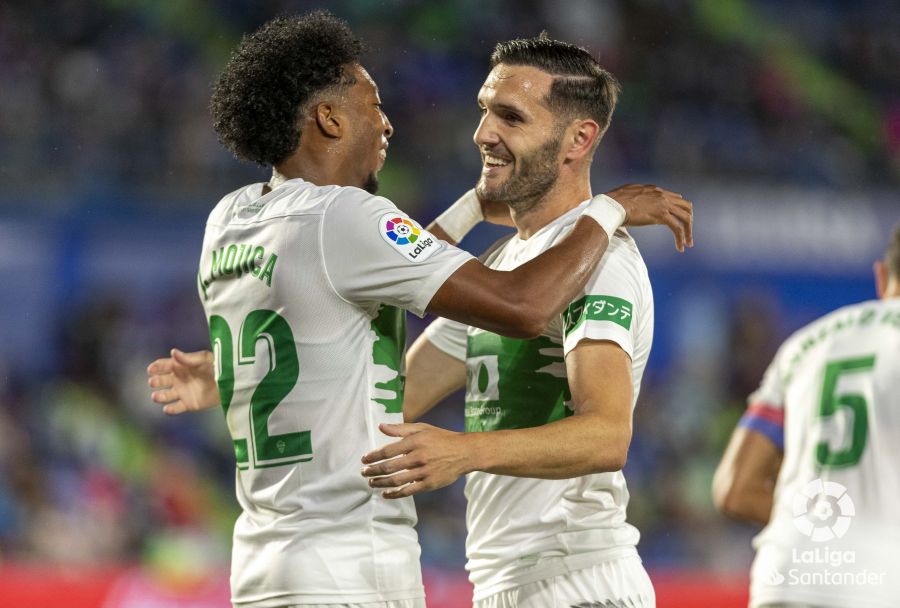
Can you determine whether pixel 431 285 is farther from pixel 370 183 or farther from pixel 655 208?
pixel 655 208

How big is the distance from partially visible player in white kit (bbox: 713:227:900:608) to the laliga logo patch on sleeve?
1.27 m

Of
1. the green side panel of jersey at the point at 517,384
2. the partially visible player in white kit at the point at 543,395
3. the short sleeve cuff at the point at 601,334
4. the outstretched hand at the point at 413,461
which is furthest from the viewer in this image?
the green side panel of jersey at the point at 517,384

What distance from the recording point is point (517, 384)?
317cm

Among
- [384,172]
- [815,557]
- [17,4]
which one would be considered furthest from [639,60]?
[815,557]

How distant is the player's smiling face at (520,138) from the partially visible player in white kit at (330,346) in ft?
1.40

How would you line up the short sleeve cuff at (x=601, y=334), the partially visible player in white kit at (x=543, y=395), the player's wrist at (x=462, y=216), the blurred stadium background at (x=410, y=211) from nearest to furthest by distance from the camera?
1. the partially visible player in white kit at (x=543, y=395)
2. the short sleeve cuff at (x=601, y=334)
3. the player's wrist at (x=462, y=216)
4. the blurred stadium background at (x=410, y=211)

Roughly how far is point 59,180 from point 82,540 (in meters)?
2.58

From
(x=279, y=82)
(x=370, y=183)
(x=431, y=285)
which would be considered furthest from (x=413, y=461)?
(x=279, y=82)

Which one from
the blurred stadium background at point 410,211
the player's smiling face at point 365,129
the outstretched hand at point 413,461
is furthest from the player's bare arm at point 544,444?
the blurred stadium background at point 410,211

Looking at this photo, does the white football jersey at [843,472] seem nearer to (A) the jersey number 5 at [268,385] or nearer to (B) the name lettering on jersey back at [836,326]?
(B) the name lettering on jersey back at [836,326]

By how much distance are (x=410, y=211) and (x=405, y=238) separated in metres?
6.41

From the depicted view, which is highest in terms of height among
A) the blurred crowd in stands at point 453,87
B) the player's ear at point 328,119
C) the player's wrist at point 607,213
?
the blurred crowd in stands at point 453,87

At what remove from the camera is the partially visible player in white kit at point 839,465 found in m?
3.17

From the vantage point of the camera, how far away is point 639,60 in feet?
37.1
